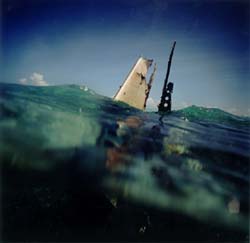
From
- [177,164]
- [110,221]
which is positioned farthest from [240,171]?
[110,221]

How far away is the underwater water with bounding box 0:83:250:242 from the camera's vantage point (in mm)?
6250

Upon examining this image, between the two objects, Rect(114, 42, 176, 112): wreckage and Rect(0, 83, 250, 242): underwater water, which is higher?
Rect(114, 42, 176, 112): wreckage

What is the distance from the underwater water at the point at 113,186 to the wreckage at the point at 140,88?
19036mm

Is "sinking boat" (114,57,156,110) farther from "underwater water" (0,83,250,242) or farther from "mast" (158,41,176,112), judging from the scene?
"underwater water" (0,83,250,242)

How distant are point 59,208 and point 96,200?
1.09 metres

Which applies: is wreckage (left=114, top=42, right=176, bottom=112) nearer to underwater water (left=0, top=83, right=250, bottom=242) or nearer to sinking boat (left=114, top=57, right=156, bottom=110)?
sinking boat (left=114, top=57, right=156, bottom=110)

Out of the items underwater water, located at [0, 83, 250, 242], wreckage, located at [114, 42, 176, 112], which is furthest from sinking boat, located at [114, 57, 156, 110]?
underwater water, located at [0, 83, 250, 242]

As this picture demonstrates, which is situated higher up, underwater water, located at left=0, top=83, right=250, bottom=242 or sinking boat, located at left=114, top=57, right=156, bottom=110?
sinking boat, located at left=114, top=57, right=156, bottom=110

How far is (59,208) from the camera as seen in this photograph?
6438 mm

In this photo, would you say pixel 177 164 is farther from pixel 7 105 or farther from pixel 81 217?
pixel 7 105

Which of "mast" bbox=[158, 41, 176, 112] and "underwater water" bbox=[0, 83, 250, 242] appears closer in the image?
"underwater water" bbox=[0, 83, 250, 242]

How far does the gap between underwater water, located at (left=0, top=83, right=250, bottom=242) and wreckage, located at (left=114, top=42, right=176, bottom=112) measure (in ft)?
62.5

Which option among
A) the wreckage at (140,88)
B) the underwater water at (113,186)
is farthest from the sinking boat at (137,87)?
the underwater water at (113,186)

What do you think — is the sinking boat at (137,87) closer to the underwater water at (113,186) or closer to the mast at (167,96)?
the mast at (167,96)
